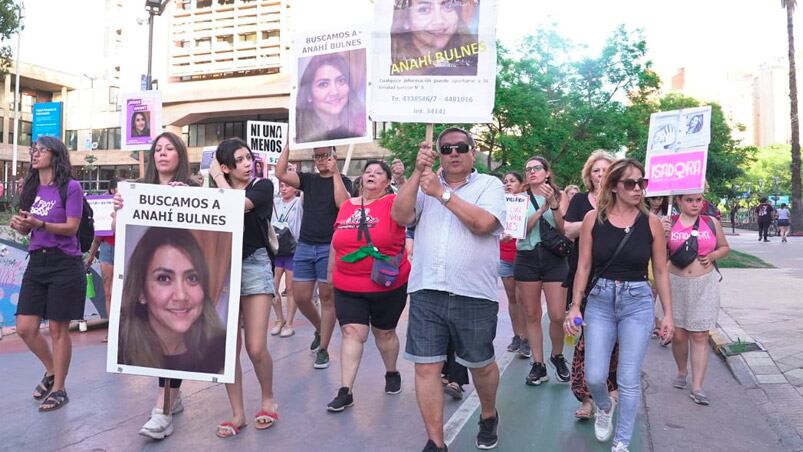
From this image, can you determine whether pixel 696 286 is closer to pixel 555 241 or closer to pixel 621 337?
pixel 555 241

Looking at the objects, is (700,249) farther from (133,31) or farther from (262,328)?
(133,31)

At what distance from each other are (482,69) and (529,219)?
234 centimetres

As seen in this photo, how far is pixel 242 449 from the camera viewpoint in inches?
171

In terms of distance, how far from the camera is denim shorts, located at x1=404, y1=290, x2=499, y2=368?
13.3 ft

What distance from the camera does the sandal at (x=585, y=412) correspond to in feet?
16.4

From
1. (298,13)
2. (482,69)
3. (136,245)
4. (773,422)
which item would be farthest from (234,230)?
(298,13)

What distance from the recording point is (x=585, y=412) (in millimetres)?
4992

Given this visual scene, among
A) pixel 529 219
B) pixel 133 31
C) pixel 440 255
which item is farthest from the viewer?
pixel 133 31

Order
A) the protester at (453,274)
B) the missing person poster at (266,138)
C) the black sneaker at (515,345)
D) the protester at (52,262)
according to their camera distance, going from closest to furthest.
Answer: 1. the protester at (453,274)
2. the protester at (52,262)
3. the black sneaker at (515,345)
4. the missing person poster at (266,138)

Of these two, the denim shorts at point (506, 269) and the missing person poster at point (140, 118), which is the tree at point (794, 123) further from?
the missing person poster at point (140, 118)

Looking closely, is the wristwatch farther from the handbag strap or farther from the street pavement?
the street pavement

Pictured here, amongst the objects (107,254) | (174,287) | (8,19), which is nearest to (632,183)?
(174,287)

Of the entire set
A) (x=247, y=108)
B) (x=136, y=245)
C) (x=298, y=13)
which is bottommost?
(x=136, y=245)

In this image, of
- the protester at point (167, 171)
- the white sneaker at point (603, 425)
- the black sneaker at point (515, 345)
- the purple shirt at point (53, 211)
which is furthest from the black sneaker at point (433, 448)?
the black sneaker at point (515, 345)
